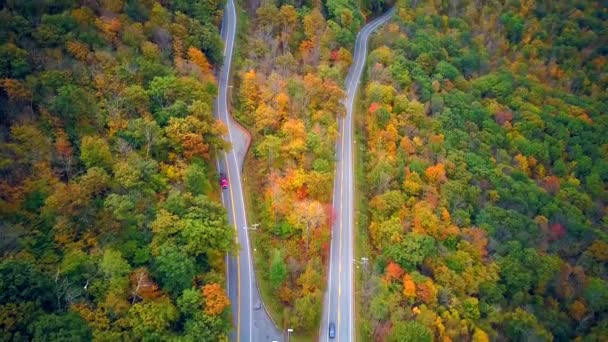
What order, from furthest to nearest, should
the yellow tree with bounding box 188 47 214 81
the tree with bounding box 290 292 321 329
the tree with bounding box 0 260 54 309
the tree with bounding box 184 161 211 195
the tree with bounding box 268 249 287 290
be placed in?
the yellow tree with bounding box 188 47 214 81
the tree with bounding box 184 161 211 195
the tree with bounding box 268 249 287 290
the tree with bounding box 290 292 321 329
the tree with bounding box 0 260 54 309

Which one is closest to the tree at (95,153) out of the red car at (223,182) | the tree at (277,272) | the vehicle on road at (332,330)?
the red car at (223,182)

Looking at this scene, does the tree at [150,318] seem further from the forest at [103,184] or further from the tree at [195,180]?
the tree at [195,180]

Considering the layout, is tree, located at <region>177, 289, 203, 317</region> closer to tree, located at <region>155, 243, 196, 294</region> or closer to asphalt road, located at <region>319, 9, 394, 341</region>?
tree, located at <region>155, 243, 196, 294</region>

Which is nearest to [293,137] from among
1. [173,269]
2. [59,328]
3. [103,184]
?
[103,184]

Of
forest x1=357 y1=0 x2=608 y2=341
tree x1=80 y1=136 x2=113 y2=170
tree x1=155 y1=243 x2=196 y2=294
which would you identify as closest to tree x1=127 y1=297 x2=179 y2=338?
tree x1=155 y1=243 x2=196 y2=294

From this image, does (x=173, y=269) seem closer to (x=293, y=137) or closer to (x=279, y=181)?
(x=279, y=181)

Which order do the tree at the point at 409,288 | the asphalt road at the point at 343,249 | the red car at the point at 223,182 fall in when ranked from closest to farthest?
the tree at the point at 409,288, the asphalt road at the point at 343,249, the red car at the point at 223,182
